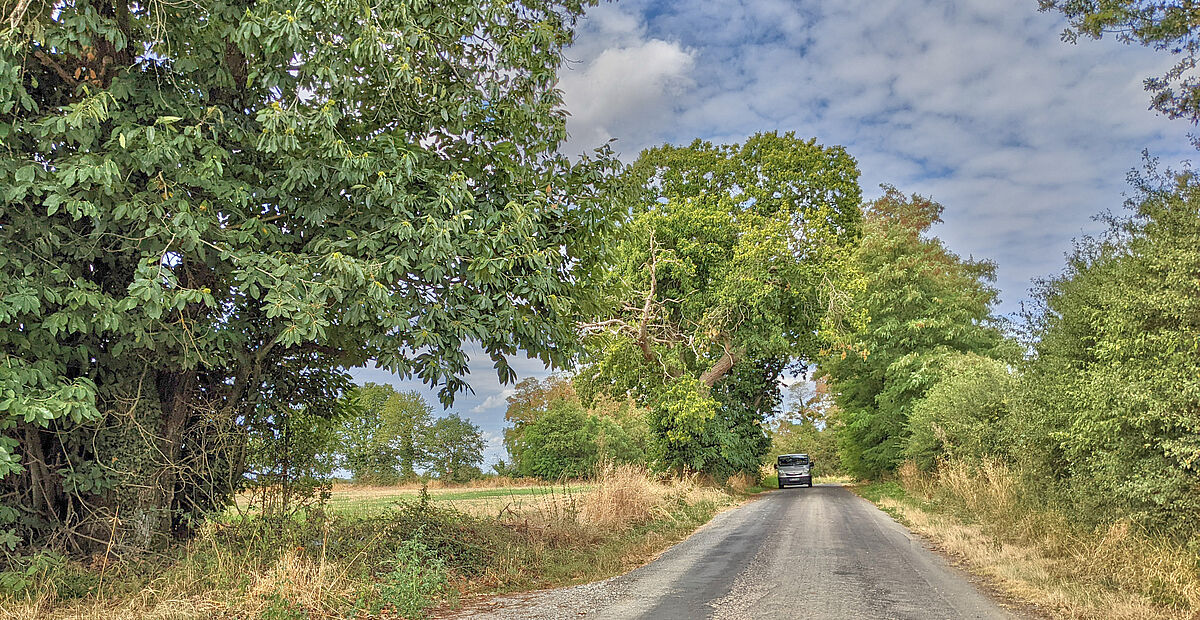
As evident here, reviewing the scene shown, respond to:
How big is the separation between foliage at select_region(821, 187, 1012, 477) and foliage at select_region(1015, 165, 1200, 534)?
47.4 ft

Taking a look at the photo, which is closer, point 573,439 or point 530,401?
point 573,439

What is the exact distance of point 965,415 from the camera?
56.2ft

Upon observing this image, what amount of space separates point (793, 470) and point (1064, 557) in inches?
1113

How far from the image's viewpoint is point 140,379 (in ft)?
27.4

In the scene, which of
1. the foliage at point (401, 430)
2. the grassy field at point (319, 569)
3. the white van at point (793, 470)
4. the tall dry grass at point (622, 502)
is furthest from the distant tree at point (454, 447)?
the grassy field at point (319, 569)

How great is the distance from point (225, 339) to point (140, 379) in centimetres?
119

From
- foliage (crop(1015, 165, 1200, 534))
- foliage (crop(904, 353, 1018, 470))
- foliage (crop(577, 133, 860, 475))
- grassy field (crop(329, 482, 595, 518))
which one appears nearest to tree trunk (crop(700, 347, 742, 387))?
foliage (crop(577, 133, 860, 475))

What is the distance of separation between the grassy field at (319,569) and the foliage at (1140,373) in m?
6.23

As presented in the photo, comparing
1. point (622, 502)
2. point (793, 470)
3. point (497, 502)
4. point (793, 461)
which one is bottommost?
point (793, 470)

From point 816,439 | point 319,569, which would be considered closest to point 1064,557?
point 319,569

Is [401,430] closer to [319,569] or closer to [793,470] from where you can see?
[793,470]

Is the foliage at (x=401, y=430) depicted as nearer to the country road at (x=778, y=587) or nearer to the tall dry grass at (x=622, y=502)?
the tall dry grass at (x=622, y=502)

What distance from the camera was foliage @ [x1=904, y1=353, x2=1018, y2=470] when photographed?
50.8ft

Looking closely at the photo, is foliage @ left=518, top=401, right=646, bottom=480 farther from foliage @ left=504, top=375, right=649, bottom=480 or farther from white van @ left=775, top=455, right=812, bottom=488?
white van @ left=775, top=455, right=812, bottom=488
